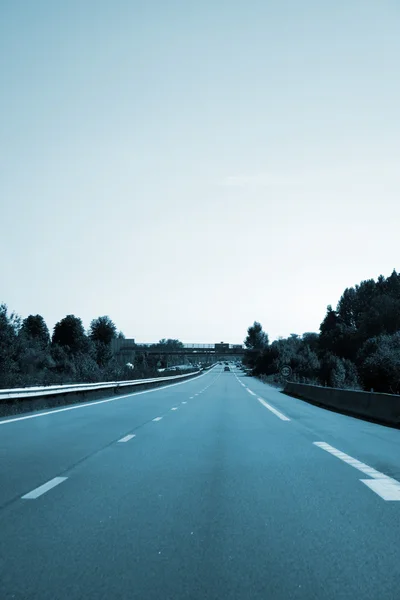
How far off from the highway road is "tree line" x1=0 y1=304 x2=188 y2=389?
19038 mm

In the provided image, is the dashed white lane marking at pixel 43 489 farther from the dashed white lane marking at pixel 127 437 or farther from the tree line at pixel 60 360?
the tree line at pixel 60 360

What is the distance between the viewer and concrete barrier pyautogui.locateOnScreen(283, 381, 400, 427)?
856 inches

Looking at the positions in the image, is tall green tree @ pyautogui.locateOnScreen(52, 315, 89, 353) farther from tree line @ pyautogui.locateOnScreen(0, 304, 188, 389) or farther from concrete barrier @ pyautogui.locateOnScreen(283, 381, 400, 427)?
concrete barrier @ pyautogui.locateOnScreen(283, 381, 400, 427)

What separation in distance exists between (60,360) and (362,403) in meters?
127

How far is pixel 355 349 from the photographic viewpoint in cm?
15638

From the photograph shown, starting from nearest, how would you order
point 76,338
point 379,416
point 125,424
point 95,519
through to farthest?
1. point 95,519
2. point 125,424
3. point 379,416
4. point 76,338

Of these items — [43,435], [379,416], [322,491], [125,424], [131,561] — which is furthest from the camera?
[379,416]

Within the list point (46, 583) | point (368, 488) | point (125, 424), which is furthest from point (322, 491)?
point (125, 424)

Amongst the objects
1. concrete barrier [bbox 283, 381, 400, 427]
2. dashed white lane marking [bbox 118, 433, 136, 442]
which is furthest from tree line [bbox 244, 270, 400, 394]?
dashed white lane marking [bbox 118, 433, 136, 442]

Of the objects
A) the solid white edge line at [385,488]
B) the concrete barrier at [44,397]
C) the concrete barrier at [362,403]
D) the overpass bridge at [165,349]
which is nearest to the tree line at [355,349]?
the overpass bridge at [165,349]

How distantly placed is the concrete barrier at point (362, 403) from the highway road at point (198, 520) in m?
7.13

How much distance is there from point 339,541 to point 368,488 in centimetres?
296

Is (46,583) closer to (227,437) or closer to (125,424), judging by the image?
(227,437)

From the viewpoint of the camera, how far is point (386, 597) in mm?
4930
